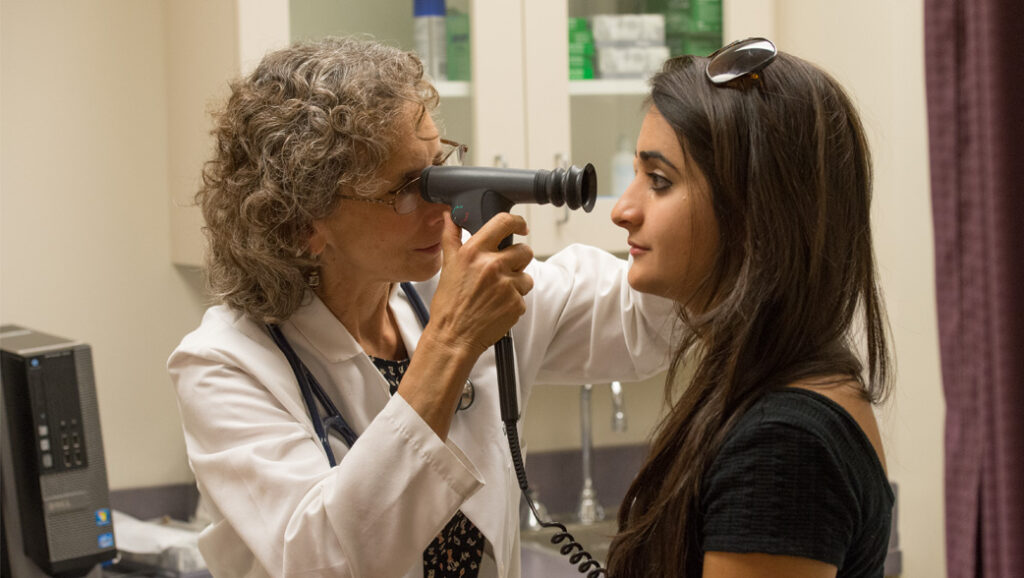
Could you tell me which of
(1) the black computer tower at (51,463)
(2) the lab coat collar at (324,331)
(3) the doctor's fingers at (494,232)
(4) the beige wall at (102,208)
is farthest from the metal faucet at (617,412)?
(3) the doctor's fingers at (494,232)

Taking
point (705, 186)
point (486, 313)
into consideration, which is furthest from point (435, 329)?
point (705, 186)

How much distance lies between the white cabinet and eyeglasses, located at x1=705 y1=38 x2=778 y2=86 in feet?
3.88

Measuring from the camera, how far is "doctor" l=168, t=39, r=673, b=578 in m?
1.20

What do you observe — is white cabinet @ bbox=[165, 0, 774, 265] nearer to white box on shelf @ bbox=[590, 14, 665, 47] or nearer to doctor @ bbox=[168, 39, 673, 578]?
white box on shelf @ bbox=[590, 14, 665, 47]

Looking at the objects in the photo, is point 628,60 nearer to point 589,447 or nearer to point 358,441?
point 589,447

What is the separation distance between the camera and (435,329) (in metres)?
1.22

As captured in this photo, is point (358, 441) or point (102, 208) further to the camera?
point (102, 208)

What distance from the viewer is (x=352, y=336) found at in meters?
1.41

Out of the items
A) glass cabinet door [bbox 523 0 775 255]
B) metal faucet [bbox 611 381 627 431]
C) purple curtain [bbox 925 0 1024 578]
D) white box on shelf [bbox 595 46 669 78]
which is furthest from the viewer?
metal faucet [bbox 611 381 627 431]

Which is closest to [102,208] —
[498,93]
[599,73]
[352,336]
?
[498,93]

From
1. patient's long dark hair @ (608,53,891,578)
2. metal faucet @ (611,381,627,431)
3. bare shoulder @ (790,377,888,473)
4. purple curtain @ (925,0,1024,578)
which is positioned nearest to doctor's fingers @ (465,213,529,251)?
patient's long dark hair @ (608,53,891,578)

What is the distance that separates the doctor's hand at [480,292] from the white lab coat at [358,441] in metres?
0.11

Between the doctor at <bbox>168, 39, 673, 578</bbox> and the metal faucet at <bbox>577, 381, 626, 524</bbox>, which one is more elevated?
the doctor at <bbox>168, 39, 673, 578</bbox>

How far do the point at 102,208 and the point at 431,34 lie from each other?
33.3 inches
